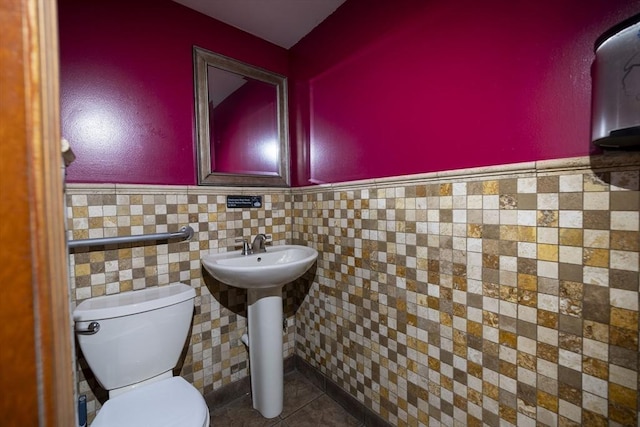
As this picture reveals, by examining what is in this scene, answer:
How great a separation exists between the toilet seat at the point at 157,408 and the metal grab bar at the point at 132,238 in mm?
625

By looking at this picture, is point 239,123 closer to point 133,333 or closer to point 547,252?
point 133,333

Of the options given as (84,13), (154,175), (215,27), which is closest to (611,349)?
(154,175)

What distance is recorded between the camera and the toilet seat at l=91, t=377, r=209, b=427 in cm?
94

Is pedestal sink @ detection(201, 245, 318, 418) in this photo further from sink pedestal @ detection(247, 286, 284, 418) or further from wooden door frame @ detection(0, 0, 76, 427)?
wooden door frame @ detection(0, 0, 76, 427)

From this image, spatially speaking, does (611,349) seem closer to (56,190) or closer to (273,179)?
(56,190)

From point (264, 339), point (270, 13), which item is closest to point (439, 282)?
point (264, 339)

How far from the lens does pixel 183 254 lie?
4.84 feet

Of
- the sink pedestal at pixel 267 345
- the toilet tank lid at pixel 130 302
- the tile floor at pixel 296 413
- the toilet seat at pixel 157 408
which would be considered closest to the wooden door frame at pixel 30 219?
the toilet seat at pixel 157 408

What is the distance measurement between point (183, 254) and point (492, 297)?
143 centimetres

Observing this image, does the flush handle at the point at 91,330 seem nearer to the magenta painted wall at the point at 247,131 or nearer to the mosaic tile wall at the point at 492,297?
the magenta painted wall at the point at 247,131

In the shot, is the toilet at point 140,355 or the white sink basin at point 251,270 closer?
the toilet at point 140,355

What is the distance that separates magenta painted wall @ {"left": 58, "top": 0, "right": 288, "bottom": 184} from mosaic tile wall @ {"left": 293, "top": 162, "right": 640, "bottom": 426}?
945 millimetres

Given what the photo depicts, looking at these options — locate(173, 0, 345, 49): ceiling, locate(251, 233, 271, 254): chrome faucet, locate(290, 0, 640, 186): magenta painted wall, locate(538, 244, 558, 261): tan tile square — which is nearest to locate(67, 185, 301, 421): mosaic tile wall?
locate(251, 233, 271, 254): chrome faucet

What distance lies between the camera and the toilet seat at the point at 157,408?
943 millimetres
